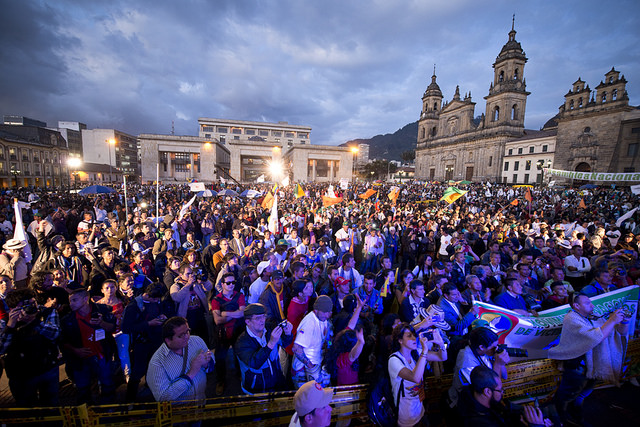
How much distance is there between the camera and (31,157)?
5300 cm

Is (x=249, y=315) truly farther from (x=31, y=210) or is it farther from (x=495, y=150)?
(x=495, y=150)

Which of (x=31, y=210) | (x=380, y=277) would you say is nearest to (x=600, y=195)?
(x=380, y=277)

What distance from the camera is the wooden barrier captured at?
229cm

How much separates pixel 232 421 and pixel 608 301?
17.9 ft

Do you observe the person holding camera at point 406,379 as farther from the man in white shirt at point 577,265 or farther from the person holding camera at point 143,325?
the man in white shirt at point 577,265

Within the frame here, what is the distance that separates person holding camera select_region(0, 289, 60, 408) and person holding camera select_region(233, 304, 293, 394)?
198 centimetres

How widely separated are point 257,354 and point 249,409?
49cm

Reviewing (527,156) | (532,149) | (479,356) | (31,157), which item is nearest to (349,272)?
(479,356)

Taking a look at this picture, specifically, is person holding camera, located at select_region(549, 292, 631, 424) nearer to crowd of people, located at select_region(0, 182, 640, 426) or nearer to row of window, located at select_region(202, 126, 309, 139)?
crowd of people, located at select_region(0, 182, 640, 426)

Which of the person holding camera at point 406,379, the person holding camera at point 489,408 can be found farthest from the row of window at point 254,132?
the person holding camera at point 489,408

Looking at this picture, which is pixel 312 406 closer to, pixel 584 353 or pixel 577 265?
pixel 584 353

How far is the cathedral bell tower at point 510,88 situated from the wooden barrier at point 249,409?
6114 cm

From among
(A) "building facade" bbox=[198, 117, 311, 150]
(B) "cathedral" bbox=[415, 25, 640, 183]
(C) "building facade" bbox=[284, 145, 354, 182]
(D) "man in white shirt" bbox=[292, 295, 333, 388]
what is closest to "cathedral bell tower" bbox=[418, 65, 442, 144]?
(B) "cathedral" bbox=[415, 25, 640, 183]

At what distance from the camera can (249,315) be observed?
2.72m
